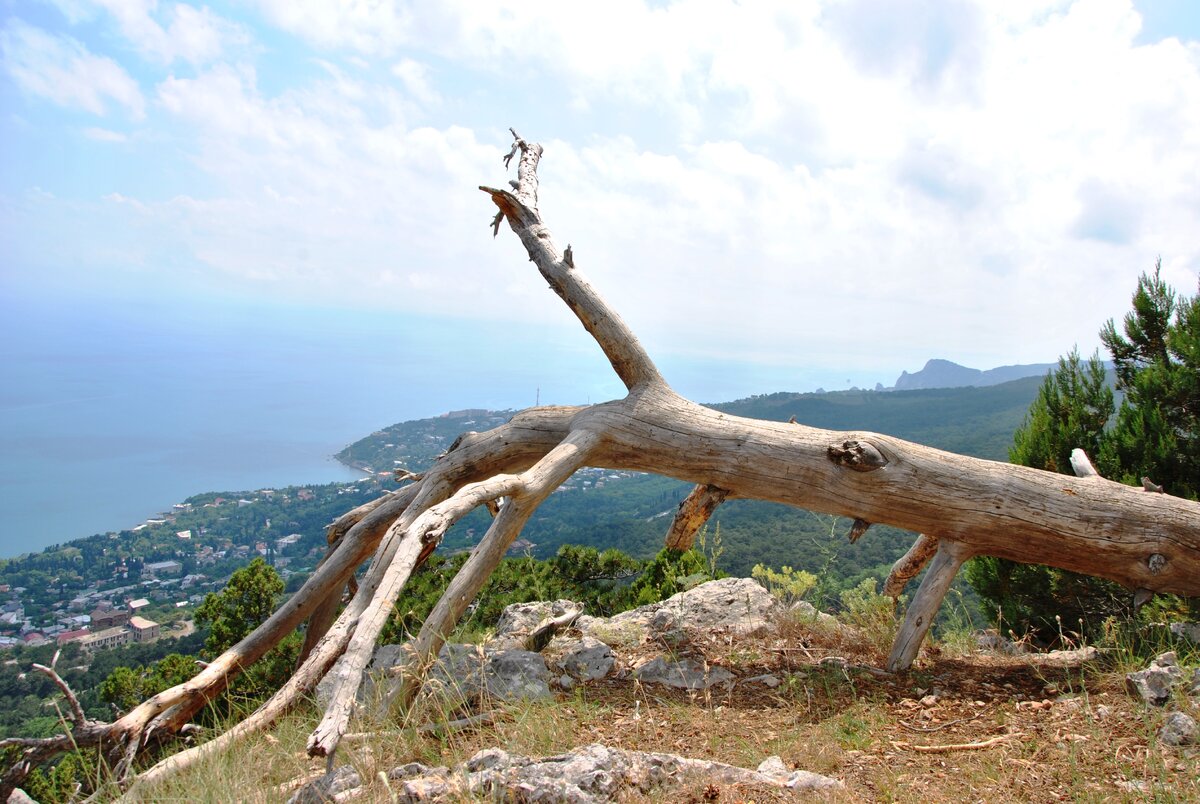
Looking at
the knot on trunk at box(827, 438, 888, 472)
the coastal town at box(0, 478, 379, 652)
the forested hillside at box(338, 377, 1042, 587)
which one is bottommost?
the coastal town at box(0, 478, 379, 652)

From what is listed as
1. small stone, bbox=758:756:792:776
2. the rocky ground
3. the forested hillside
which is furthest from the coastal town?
small stone, bbox=758:756:792:776

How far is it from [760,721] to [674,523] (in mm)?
2128

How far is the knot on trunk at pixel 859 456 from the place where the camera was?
4898mm

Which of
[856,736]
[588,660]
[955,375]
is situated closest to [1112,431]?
[856,736]

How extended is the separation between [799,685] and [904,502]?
1611 millimetres

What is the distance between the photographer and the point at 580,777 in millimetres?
2486

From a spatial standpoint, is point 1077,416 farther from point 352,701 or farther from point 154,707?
point 154,707

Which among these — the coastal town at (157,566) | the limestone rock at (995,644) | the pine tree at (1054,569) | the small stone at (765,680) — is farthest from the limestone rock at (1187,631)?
the coastal town at (157,566)

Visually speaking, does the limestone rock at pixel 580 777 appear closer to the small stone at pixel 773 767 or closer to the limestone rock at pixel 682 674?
the small stone at pixel 773 767

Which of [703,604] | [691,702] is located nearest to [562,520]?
[703,604]

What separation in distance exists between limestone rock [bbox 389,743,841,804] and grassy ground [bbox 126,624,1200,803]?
4.9 inches

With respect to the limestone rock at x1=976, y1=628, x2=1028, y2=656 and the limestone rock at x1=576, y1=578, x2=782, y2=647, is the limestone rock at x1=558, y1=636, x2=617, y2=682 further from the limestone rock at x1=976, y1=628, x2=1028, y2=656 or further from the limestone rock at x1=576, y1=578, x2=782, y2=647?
the limestone rock at x1=976, y1=628, x2=1028, y2=656

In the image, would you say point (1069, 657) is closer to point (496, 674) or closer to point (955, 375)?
point (496, 674)

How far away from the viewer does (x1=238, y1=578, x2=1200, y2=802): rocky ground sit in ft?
8.54
